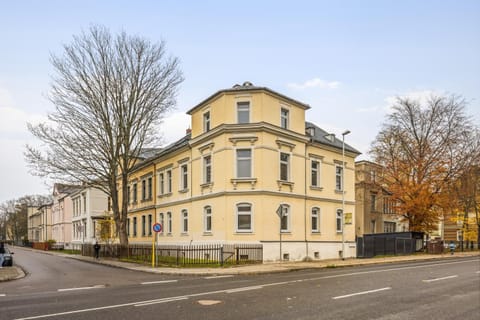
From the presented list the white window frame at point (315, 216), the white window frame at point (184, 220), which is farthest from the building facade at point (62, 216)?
the white window frame at point (315, 216)

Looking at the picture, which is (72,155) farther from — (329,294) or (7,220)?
(7,220)

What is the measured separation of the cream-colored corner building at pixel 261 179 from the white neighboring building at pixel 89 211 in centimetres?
2790

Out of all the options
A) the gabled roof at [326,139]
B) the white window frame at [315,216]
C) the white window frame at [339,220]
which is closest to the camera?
the white window frame at [315,216]

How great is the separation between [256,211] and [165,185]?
1286 centimetres

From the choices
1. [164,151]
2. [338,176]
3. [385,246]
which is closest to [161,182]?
[164,151]

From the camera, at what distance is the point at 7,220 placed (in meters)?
147

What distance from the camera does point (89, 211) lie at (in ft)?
202

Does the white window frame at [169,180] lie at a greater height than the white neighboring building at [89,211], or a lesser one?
greater

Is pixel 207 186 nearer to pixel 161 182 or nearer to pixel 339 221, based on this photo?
pixel 161 182

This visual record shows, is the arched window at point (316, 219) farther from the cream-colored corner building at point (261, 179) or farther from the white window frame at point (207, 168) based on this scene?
the white window frame at point (207, 168)

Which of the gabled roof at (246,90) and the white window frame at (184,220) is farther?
the white window frame at (184,220)

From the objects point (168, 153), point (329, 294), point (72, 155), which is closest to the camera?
point (329, 294)

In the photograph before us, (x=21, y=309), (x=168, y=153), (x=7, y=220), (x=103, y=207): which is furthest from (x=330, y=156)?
(x=7, y=220)

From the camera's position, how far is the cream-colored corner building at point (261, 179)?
28.3 metres
